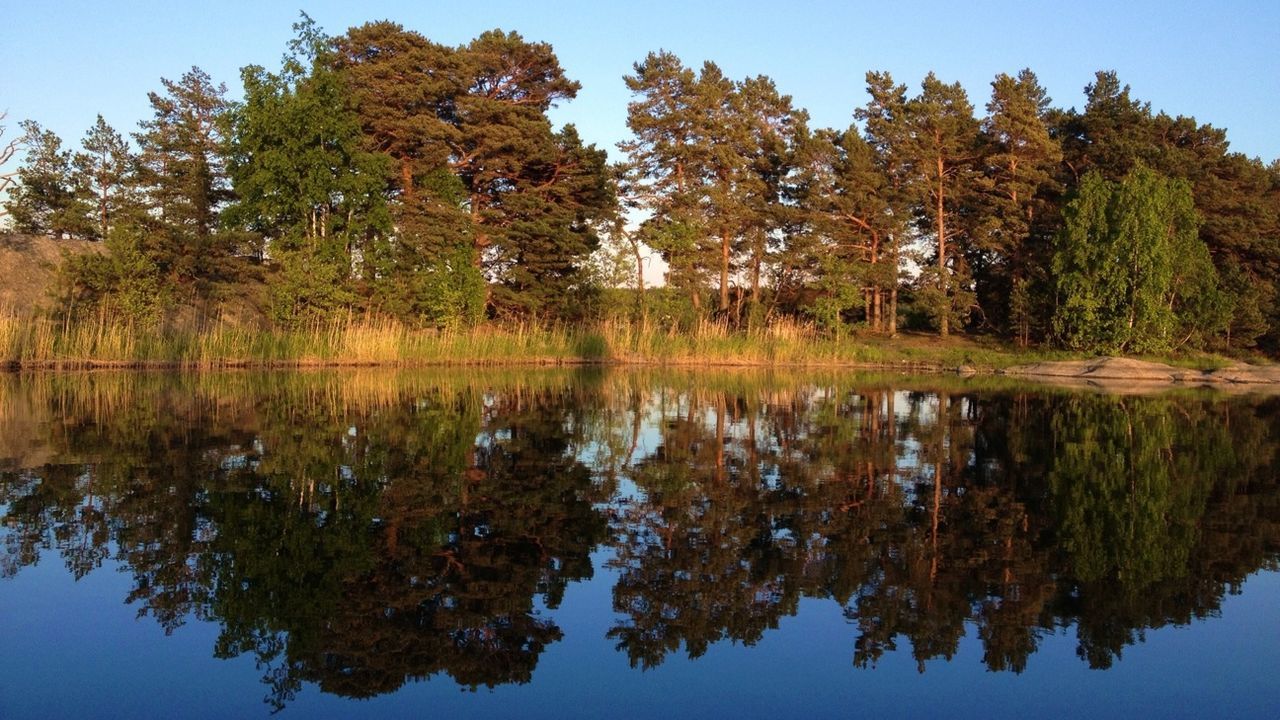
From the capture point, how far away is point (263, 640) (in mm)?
3711

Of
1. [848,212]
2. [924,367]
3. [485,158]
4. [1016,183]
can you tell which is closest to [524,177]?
[485,158]

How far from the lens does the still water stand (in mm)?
3381

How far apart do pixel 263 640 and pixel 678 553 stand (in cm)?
224

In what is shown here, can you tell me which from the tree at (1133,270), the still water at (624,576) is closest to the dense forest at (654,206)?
the tree at (1133,270)

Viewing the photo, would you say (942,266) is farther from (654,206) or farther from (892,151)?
(654,206)

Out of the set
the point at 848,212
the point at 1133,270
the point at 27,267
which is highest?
the point at 848,212

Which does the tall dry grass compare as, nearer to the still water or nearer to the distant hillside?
the distant hillside

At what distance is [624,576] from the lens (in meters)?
4.69

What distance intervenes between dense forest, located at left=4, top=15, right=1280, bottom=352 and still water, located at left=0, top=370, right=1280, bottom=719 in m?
17.5

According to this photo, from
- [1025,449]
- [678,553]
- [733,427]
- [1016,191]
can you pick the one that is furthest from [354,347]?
[1016,191]

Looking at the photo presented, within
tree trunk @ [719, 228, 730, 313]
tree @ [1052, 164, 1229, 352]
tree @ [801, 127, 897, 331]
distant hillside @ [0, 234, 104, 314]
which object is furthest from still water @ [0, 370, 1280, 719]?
tree trunk @ [719, 228, 730, 313]

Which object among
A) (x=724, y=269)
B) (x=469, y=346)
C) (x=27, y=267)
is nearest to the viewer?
(x=469, y=346)

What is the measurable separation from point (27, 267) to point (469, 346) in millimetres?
12974

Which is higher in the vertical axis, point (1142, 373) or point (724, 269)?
point (724, 269)
